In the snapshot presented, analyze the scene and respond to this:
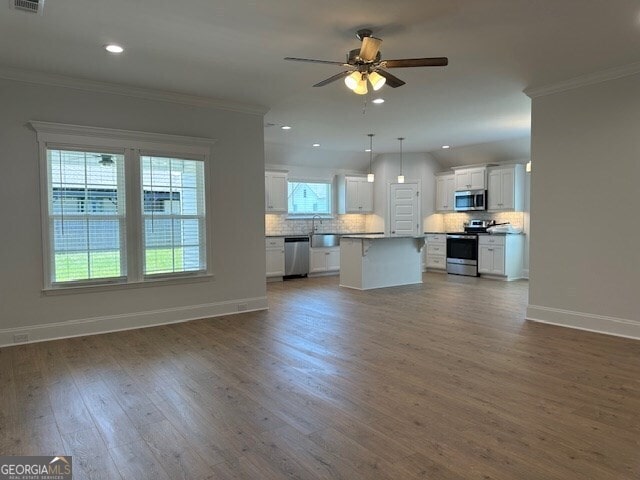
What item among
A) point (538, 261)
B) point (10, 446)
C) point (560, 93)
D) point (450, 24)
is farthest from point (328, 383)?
point (560, 93)

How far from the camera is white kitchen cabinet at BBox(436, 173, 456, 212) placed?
33.4 feet

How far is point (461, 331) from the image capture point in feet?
16.0

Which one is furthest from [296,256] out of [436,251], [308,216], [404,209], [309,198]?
[436,251]

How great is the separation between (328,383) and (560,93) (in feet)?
14.2

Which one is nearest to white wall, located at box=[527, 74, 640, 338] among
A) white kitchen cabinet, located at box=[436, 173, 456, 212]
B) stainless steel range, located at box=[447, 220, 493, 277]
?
stainless steel range, located at box=[447, 220, 493, 277]

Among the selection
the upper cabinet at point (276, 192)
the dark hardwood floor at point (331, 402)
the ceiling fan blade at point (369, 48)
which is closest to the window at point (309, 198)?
the upper cabinet at point (276, 192)

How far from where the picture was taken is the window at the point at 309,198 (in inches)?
391

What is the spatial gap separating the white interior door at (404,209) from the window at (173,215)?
604cm

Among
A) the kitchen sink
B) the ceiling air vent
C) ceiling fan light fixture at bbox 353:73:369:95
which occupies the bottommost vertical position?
the kitchen sink

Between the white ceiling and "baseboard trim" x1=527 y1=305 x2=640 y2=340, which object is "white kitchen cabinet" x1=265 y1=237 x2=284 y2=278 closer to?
the white ceiling

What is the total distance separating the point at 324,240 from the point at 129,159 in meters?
5.37

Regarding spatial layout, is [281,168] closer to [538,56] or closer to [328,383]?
[538,56]

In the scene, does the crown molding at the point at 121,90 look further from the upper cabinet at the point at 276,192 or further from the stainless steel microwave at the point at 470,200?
the stainless steel microwave at the point at 470,200

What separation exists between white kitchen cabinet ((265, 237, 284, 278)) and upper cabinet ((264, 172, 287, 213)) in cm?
74
